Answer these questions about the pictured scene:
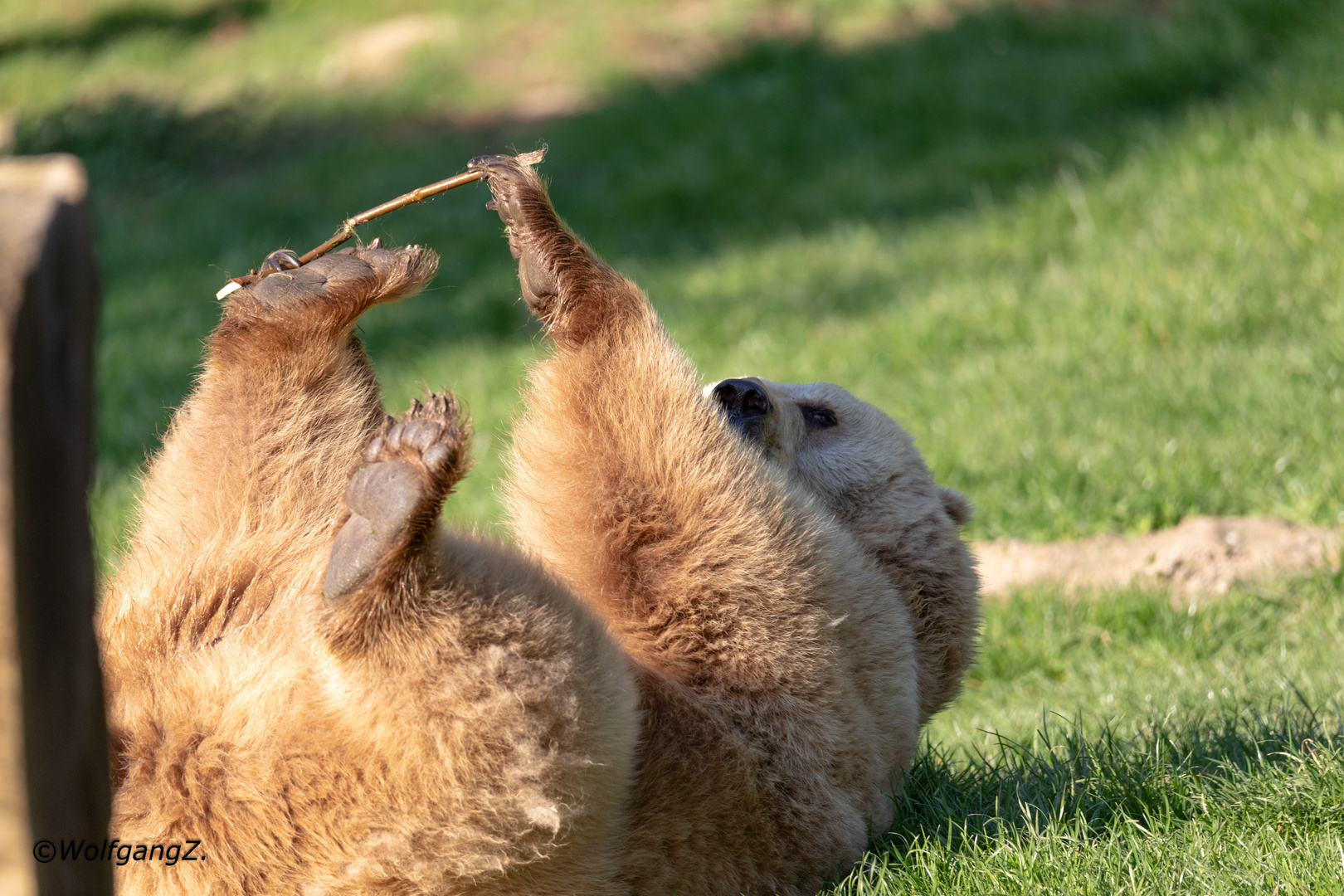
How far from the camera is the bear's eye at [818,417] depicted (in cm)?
407

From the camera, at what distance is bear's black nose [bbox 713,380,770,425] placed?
3707 millimetres

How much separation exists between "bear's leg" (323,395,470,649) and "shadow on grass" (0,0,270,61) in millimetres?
16094

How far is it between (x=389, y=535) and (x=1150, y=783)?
6.65ft

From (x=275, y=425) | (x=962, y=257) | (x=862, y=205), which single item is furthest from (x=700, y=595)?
(x=862, y=205)

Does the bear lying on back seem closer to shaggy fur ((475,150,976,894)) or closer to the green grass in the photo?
shaggy fur ((475,150,976,894))

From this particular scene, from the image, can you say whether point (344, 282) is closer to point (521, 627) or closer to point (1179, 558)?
point (521, 627)

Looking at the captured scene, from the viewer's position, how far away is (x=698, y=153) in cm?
1155

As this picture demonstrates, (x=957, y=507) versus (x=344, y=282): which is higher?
(x=344, y=282)

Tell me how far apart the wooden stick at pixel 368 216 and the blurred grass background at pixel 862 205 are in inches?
31.4

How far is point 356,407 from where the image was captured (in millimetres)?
3258

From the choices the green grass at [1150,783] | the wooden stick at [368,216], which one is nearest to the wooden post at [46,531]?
the wooden stick at [368,216]

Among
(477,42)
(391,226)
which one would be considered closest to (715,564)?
(391,226)

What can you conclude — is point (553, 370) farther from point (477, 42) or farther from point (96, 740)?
→ point (477, 42)

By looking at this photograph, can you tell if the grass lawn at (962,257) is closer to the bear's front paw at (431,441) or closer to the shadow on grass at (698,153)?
the shadow on grass at (698,153)
